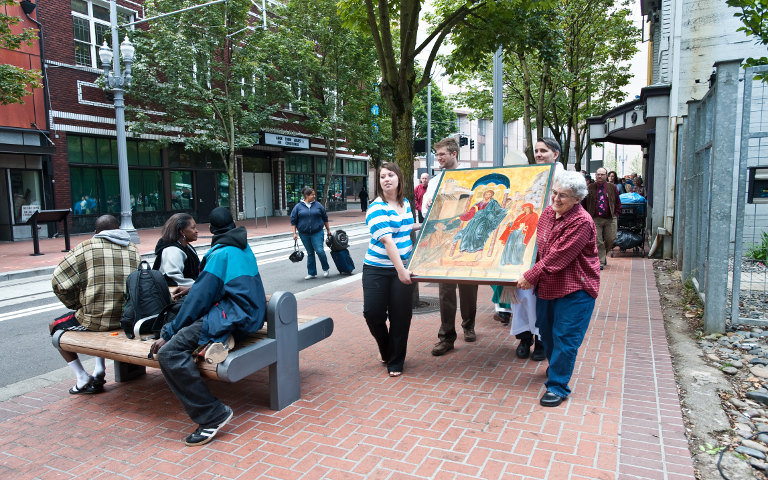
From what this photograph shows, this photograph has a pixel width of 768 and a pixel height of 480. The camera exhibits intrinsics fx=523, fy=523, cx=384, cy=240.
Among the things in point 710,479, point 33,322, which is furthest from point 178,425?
point 33,322

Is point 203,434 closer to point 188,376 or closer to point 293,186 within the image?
point 188,376

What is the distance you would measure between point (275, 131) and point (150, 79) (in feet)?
27.9

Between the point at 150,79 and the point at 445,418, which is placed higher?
the point at 150,79

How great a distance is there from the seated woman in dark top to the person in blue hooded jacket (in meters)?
0.71

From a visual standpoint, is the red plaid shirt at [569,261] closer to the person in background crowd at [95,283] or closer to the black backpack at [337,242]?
the person in background crowd at [95,283]

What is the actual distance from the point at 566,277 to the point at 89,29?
21890 mm

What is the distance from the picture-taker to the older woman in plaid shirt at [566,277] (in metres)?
3.81

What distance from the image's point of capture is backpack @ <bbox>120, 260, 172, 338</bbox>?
13.4ft

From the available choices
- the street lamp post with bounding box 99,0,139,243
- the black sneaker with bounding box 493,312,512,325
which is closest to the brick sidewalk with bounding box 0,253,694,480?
the black sneaker with bounding box 493,312,512,325

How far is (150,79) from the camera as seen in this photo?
19.8 meters

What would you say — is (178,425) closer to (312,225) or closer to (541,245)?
(541,245)

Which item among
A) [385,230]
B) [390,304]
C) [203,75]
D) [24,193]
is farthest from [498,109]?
[24,193]

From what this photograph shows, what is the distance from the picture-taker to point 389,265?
178 inches

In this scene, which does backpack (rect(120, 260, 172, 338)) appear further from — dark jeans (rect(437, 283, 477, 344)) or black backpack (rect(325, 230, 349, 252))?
black backpack (rect(325, 230, 349, 252))
